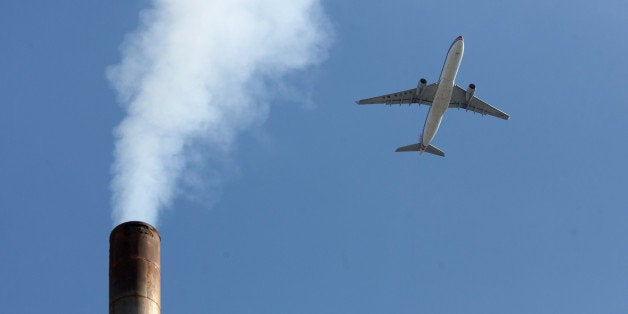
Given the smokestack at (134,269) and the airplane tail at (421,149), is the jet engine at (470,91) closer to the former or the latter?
the airplane tail at (421,149)

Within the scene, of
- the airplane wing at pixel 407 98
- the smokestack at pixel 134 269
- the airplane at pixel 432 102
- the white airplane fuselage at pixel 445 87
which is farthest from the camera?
the airplane wing at pixel 407 98

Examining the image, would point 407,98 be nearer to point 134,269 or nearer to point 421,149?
point 421,149

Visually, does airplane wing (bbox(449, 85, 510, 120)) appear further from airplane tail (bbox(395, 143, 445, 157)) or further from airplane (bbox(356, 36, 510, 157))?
airplane tail (bbox(395, 143, 445, 157))

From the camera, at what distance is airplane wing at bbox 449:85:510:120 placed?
230 feet

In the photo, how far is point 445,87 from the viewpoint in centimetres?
6253

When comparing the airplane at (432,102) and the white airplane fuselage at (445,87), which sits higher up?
the airplane at (432,102)

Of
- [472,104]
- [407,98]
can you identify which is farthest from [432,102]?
[472,104]

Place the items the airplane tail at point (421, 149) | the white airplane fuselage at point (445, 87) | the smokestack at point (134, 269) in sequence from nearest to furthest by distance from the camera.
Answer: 1. the smokestack at point (134, 269)
2. the white airplane fuselage at point (445, 87)
3. the airplane tail at point (421, 149)

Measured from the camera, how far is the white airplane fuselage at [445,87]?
6091 cm

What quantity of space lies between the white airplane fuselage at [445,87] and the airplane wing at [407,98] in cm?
240

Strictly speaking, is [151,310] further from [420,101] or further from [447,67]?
[420,101]

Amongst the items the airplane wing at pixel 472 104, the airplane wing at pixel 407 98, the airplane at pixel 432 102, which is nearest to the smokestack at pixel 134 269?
the airplane at pixel 432 102

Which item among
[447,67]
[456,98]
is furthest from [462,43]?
[456,98]

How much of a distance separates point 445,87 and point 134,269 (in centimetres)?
3723
